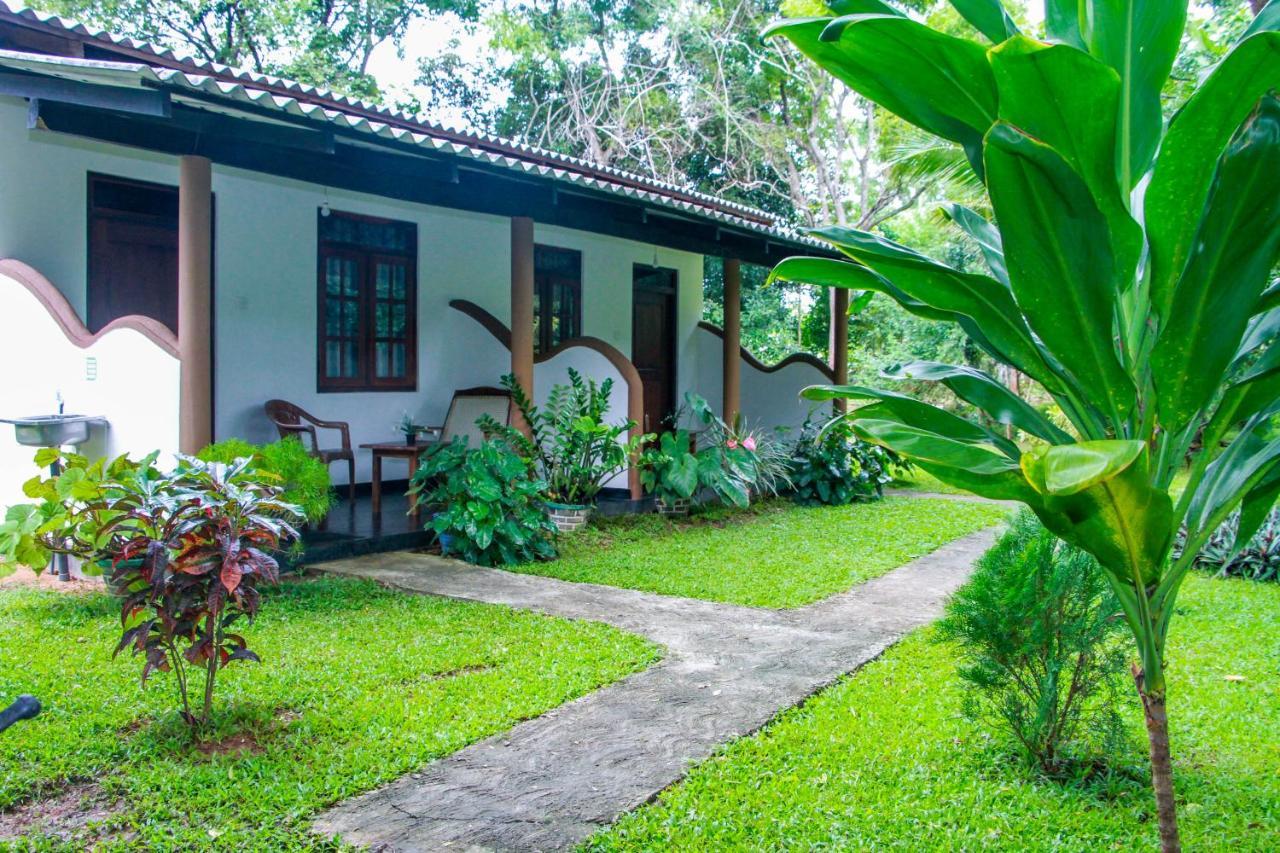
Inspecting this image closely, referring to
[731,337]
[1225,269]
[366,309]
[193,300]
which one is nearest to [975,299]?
[1225,269]

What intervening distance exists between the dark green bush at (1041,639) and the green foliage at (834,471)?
7.48 m

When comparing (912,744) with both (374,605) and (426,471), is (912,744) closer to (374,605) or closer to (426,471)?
(374,605)

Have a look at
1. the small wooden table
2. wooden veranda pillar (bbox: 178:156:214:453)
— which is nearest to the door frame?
the small wooden table

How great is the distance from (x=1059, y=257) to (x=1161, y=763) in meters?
1.24

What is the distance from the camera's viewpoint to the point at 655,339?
13273 mm

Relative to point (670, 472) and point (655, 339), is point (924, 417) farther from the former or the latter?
point (655, 339)

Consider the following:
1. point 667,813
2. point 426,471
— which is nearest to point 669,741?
point 667,813

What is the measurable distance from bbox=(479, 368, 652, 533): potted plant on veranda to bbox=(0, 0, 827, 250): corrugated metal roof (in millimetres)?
1866

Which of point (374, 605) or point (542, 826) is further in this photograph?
point (374, 605)

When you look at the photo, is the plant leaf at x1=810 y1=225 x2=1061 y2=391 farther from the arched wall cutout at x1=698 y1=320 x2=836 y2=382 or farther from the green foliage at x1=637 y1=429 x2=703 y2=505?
the arched wall cutout at x1=698 y1=320 x2=836 y2=382

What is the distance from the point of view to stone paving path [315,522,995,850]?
329 centimetres

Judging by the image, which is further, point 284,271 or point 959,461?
point 284,271

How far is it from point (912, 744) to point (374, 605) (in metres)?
3.36

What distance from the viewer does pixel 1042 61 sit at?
1.82 metres
